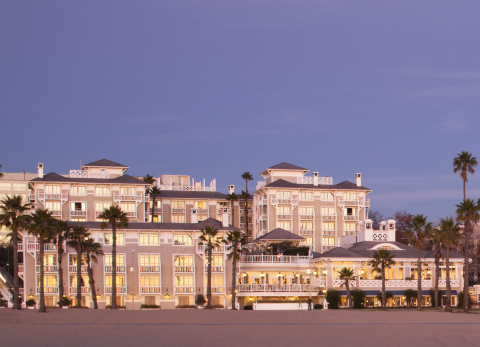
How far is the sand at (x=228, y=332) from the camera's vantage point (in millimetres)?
35125

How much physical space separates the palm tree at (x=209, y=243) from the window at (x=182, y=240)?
1630mm

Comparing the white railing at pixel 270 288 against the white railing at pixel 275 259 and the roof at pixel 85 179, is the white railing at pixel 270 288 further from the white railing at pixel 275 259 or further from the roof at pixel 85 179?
the roof at pixel 85 179

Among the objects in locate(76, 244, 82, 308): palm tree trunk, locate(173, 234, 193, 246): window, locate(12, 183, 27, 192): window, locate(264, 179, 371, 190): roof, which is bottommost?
locate(76, 244, 82, 308): palm tree trunk

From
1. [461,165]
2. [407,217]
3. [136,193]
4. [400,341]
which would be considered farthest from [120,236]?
[407,217]

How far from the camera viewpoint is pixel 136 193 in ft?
334

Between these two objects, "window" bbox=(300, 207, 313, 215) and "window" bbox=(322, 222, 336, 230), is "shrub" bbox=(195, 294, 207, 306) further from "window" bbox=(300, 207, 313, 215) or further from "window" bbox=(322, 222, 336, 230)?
"window" bbox=(322, 222, 336, 230)

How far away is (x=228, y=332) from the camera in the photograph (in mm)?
41031

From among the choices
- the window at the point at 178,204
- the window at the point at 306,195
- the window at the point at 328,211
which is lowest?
the window at the point at 328,211

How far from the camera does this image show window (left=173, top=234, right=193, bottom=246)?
265 feet

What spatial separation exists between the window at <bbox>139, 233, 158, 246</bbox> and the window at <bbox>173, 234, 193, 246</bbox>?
2108 mm

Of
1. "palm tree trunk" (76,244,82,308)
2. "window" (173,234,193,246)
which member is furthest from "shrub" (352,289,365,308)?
"palm tree trunk" (76,244,82,308)

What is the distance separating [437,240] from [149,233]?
29837 millimetres

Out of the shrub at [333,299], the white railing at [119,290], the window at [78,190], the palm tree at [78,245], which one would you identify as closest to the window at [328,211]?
the shrub at [333,299]

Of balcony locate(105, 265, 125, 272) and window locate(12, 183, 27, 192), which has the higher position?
window locate(12, 183, 27, 192)
